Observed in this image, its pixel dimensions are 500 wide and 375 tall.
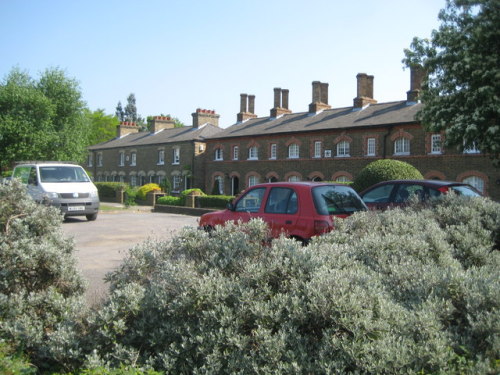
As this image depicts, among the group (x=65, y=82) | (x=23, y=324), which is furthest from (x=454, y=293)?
→ (x=65, y=82)

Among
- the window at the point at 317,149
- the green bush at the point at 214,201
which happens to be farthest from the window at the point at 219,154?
the green bush at the point at 214,201

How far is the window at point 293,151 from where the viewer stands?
3669 centimetres

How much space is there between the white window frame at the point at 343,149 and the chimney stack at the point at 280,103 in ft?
34.3

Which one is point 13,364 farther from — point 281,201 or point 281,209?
point 281,201

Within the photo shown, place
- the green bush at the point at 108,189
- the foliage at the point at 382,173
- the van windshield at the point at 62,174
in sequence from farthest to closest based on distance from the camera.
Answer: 1. the green bush at the point at 108,189
2. the foliage at the point at 382,173
3. the van windshield at the point at 62,174

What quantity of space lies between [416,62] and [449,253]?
53.0ft

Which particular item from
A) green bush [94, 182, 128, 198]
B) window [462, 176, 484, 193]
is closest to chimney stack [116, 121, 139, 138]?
green bush [94, 182, 128, 198]

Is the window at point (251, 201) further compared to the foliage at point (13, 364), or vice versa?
the window at point (251, 201)

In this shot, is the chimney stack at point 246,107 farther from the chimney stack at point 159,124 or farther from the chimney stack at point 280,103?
the chimney stack at point 159,124

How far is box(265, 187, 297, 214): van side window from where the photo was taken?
9078 millimetres

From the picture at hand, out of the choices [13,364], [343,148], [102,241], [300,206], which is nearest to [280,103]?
[343,148]

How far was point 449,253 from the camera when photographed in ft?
18.8

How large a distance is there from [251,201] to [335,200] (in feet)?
5.95

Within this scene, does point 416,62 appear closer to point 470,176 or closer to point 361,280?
point 470,176
